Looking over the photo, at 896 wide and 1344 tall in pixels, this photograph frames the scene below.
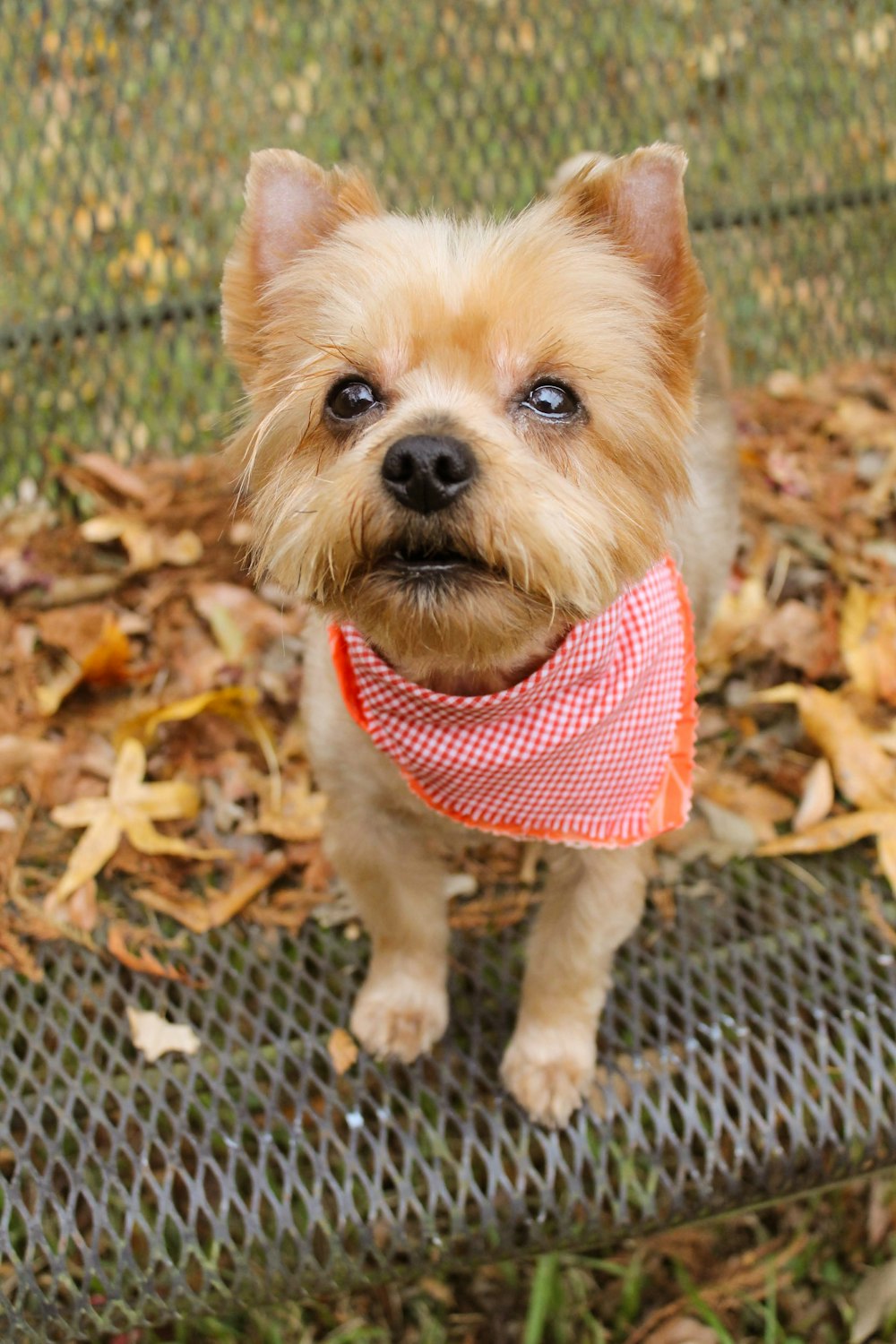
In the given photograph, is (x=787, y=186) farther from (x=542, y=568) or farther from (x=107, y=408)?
(x=542, y=568)

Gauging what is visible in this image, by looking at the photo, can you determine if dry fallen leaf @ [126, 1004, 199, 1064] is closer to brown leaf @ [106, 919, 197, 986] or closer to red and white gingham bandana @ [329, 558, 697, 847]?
brown leaf @ [106, 919, 197, 986]

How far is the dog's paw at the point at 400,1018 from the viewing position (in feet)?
8.27

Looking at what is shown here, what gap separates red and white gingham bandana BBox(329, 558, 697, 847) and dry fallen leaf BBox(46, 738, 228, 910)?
0.82 metres

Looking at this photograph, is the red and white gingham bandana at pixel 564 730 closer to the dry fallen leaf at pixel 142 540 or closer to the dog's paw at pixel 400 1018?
the dog's paw at pixel 400 1018

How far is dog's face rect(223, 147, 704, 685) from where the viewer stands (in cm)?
188

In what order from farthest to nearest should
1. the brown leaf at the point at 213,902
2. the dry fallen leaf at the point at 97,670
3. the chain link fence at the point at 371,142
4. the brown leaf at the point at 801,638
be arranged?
1. the chain link fence at the point at 371,142
2. the brown leaf at the point at 801,638
3. the dry fallen leaf at the point at 97,670
4. the brown leaf at the point at 213,902

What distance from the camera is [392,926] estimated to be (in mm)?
2600

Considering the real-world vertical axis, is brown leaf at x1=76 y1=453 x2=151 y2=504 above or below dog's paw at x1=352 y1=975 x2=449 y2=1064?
above

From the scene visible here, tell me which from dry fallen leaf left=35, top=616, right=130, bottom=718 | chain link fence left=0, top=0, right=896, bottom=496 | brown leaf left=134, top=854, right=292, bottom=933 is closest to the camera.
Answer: brown leaf left=134, top=854, right=292, bottom=933

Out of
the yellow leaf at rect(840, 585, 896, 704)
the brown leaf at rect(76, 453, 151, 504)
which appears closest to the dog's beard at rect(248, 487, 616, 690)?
the yellow leaf at rect(840, 585, 896, 704)

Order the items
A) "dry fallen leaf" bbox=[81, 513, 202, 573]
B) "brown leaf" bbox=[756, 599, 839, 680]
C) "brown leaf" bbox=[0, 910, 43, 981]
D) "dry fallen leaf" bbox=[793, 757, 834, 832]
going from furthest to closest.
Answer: "dry fallen leaf" bbox=[81, 513, 202, 573], "brown leaf" bbox=[756, 599, 839, 680], "dry fallen leaf" bbox=[793, 757, 834, 832], "brown leaf" bbox=[0, 910, 43, 981]

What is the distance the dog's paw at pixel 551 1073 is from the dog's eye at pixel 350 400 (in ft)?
4.19

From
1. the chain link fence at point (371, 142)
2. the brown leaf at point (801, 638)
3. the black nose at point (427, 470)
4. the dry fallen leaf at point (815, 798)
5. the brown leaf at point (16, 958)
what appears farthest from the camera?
the chain link fence at point (371, 142)

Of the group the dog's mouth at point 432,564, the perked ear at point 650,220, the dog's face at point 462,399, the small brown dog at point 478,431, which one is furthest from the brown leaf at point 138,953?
the perked ear at point 650,220
